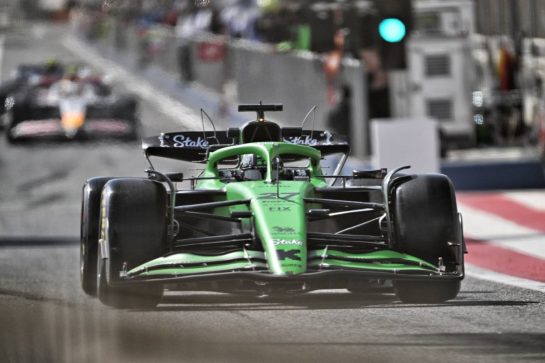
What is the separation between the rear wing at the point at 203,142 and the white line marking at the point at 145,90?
21873 mm

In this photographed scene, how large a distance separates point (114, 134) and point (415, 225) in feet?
63.9

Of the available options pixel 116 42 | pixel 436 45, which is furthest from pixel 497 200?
pixel 116 42

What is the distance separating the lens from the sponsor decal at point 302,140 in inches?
454

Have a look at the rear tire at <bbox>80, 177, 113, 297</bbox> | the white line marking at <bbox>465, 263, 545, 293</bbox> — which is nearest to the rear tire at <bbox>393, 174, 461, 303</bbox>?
the white line marking at <bbox>465, 263, 545, 293</bbox>

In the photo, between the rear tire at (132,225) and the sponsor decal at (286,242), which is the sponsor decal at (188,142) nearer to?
the rear tire at (132,225)

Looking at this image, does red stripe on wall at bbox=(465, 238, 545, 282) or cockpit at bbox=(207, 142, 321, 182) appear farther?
red stripe on wall at bbox=(465, 238, 545, 282)

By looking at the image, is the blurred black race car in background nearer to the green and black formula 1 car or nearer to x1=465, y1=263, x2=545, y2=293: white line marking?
x1=465, y1=263, x2=545, y2=293: white line marking

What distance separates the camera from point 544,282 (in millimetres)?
11422

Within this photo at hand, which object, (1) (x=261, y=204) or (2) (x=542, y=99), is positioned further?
(2) (x=542, y=99)

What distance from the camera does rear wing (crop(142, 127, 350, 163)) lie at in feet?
36.9

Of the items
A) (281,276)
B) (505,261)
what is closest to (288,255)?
(281,276)

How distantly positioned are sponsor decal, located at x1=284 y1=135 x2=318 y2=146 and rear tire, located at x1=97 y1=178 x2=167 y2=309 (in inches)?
83.7

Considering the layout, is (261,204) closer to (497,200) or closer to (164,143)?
(164,143)

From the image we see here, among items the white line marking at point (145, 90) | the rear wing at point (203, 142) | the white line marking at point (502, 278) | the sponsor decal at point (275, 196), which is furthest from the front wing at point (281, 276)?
the white line marking at point (145, 90)
